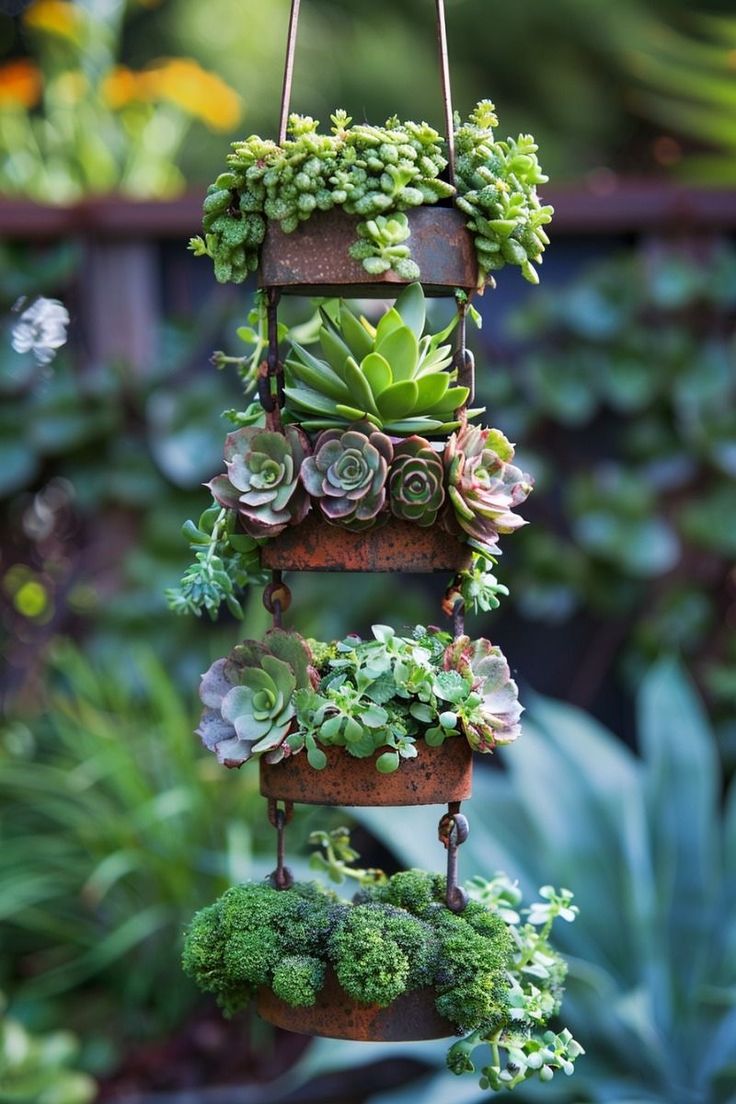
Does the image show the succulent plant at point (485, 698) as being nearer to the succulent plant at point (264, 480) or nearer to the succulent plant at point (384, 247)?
the succulent plant at point (264, 480)

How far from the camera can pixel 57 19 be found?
3068 mm

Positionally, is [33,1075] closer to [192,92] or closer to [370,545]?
[370,545]

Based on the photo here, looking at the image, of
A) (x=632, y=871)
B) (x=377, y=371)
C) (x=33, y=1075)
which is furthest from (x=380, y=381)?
(x=33, y=1075)

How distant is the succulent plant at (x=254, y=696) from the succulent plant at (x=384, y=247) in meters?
0.31

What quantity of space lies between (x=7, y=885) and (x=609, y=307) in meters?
1.79

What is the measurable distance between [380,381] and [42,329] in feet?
6.59

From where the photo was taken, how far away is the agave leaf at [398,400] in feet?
3.54

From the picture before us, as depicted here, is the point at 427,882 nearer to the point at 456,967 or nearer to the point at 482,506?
the point at 456,967

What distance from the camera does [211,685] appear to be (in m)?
1.08

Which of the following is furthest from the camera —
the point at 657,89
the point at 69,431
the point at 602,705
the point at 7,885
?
the point at 657,89

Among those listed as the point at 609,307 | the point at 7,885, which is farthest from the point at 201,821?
the point at 609,307

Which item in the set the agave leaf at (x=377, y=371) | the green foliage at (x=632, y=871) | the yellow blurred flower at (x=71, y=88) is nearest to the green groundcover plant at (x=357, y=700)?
the agave leaf at (x=377, y=371)

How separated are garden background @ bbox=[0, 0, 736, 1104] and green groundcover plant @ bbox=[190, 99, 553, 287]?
1230mm

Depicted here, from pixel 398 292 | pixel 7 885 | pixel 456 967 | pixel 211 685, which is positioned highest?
pixel 398 292
